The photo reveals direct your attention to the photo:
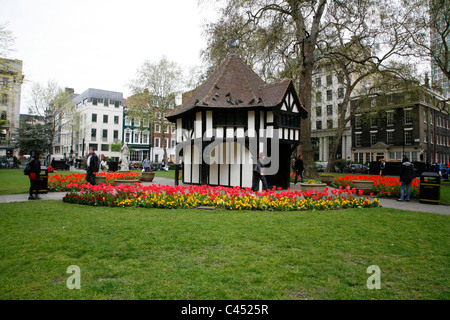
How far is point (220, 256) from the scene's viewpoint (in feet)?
14.3

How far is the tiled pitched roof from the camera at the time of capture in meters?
14.4

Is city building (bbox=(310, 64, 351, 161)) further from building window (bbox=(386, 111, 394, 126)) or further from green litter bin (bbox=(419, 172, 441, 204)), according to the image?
green litter bin (bbox=(419, 172, 441, 204))

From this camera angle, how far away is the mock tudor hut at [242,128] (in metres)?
14.4

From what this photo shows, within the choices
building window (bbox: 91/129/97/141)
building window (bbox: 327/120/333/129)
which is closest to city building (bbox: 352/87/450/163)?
building window (bbox: 327/120/333/129)

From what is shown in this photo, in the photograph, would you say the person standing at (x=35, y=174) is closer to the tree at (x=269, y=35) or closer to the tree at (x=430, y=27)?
the tree at (x=269, y=35)

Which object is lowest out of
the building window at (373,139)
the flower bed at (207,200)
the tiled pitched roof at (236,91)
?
the flower bed at (207,200)

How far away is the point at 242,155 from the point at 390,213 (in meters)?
7.59

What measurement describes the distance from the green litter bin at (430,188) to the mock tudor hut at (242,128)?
6.14 m

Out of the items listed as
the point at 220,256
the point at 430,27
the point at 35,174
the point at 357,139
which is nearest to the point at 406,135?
the point at 357,139

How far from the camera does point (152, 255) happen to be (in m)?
4.34

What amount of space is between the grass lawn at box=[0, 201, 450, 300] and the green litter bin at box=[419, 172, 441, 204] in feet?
15.7

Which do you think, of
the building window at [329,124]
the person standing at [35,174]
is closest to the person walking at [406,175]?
the person standing at [35,174]

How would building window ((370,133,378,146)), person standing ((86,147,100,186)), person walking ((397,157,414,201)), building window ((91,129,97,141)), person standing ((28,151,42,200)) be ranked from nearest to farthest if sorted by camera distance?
person standing ((28,151,42,200))
person walking ((397,157,414,201))
person standing ((86,147,100,186))
building window ((370,133,378,146))
building window ((91,129,97,141))
